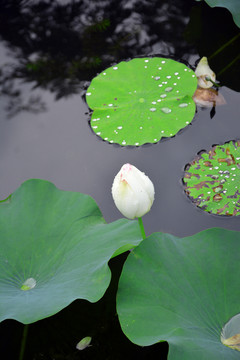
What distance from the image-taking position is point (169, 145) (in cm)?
221

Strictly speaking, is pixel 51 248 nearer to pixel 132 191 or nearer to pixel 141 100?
pixel 132 191

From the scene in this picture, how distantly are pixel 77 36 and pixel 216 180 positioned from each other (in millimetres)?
1359

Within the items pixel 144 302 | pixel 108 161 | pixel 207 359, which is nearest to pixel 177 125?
pixel 108 161

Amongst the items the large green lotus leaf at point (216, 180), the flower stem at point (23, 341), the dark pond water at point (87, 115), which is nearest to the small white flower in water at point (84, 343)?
the dark pond water at point (87, 115)

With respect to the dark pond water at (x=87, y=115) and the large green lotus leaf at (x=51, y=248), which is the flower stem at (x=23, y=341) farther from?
Result: the large green lotus leaf at (x=51, y=248)

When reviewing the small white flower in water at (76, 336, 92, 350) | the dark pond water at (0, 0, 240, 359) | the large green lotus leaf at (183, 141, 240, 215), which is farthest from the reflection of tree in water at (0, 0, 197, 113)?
the small white flower in water at (76, 336, 92, 350)

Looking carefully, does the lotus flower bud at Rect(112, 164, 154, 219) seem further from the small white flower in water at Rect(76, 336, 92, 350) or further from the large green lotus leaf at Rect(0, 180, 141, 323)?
the small white flower in water at Rect(76, 336, 92, 350)

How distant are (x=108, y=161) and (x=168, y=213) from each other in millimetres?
400

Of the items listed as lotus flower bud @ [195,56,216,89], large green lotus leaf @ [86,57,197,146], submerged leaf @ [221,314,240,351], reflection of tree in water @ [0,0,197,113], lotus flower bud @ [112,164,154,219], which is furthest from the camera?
reflection of tree in water @ [0,0,197,113]

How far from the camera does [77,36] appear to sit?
2.76 m

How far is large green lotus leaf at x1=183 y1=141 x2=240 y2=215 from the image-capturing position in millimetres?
1863

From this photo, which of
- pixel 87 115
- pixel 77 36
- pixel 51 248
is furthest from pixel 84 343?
pixel 77 36

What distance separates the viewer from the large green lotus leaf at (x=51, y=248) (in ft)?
4.52

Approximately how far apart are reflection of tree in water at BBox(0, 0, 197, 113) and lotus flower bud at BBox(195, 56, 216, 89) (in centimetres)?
23
